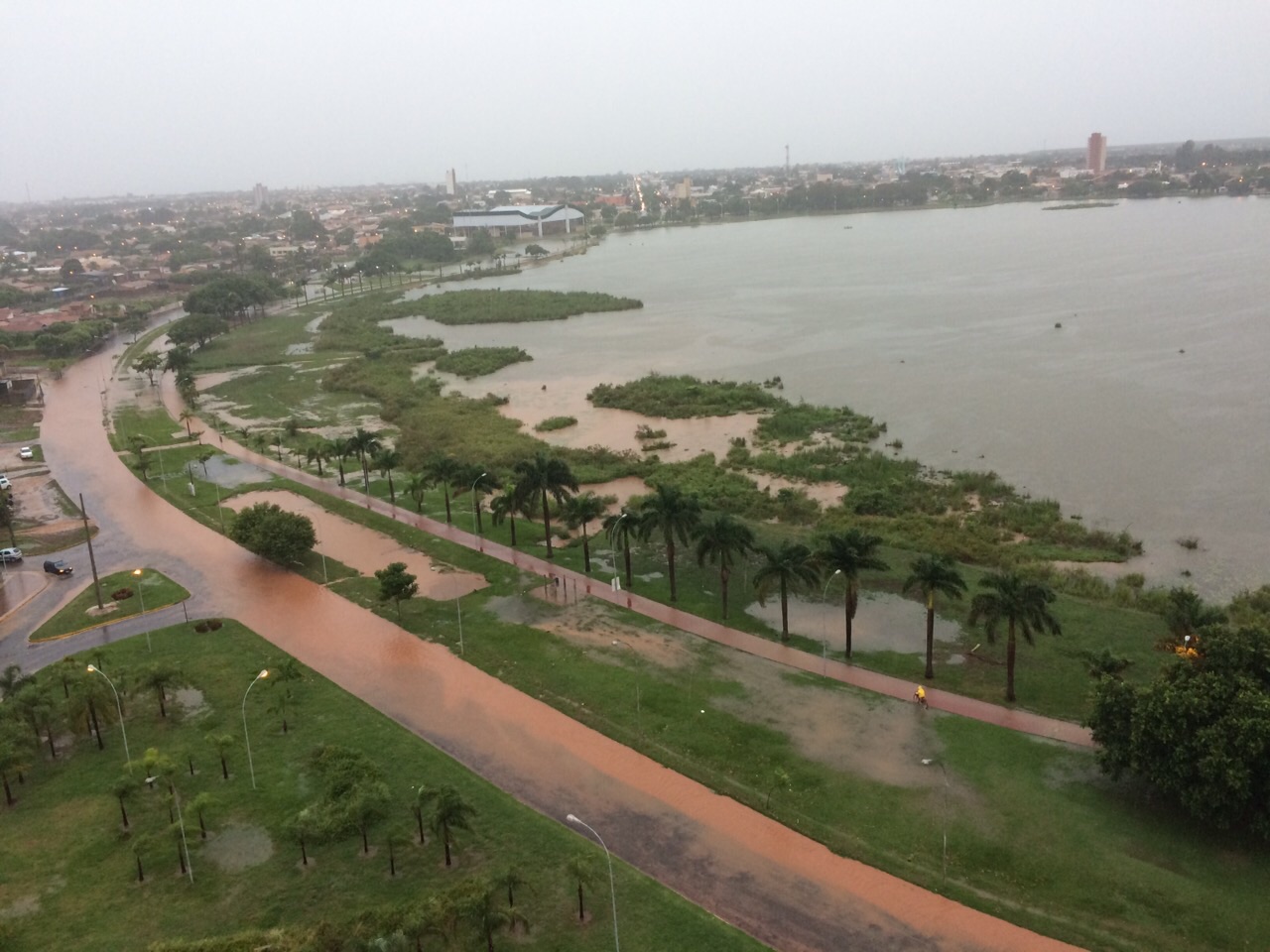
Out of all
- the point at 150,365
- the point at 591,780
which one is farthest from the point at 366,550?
the point at 150,365

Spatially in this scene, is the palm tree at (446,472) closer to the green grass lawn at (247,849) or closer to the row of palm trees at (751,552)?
the row of palm trees at (751,552)

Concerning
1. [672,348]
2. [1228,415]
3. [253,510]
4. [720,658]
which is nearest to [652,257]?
[672,348]

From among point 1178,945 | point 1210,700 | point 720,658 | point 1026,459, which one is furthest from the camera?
point 1026,459

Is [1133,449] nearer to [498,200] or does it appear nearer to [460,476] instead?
[460,476]

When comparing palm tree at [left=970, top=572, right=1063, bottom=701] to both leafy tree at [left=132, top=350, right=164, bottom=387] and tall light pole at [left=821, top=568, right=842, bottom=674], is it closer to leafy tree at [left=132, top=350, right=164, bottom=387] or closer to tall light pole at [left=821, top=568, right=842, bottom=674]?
tall light pole at [left=821, top=568, right=842, bottom=674]

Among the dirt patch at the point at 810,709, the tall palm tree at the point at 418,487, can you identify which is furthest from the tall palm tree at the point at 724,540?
the tall palm tree at the point at 418,487

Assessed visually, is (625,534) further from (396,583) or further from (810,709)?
(810,709)
